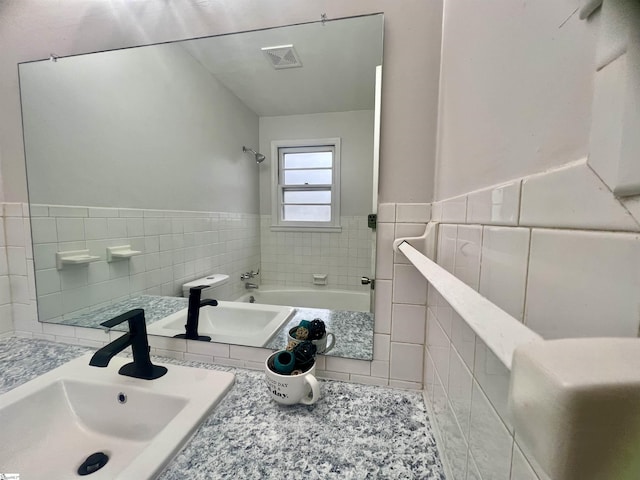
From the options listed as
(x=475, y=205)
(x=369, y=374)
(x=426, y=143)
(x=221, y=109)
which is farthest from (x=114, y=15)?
(x=369, y=374)

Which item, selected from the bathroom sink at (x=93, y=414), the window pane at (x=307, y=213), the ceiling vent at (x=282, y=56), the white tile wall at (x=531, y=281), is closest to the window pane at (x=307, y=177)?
the window pane at (x=307, y=213)

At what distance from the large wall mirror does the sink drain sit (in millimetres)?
337

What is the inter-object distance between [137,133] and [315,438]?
4.23 ft

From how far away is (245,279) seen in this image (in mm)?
1132

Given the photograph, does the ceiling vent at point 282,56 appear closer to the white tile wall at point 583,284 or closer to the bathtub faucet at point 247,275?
the bathtub faucet at point 247,275

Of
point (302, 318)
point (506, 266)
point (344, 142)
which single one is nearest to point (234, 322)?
point (302, 318)

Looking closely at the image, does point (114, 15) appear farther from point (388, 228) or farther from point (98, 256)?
point (388, 228)

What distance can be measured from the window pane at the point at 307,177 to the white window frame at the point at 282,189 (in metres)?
0.04

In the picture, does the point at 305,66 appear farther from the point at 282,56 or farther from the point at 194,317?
the point at 194,317

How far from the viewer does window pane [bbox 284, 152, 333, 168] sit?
104 cm

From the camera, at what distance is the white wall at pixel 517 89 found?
22 cm

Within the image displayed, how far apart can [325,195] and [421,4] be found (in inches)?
26.4

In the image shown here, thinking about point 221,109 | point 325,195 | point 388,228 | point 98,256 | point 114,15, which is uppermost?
point 114,15

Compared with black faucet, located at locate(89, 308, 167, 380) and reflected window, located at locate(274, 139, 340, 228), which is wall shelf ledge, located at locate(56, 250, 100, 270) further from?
reflected window, located at locate(274, 139, 340, 228)
